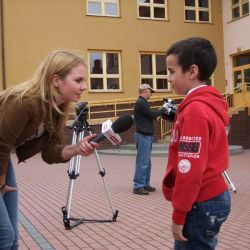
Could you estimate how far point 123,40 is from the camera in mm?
24750

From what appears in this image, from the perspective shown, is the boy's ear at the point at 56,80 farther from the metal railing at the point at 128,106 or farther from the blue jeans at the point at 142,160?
the metal railing at the point at 128,106

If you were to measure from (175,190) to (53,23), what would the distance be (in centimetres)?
2134

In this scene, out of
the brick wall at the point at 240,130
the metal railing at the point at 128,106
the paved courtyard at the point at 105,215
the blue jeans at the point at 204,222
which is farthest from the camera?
the metal railing at the point at 128,106

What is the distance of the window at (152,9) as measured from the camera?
25625 mm

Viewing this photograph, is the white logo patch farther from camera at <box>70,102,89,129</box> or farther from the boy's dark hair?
camera at <box>70,102,89,129</box>

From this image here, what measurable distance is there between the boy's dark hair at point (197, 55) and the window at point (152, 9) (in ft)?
75.2

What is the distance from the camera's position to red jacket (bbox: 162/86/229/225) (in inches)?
109

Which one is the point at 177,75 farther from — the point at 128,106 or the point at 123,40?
the point at 123,40

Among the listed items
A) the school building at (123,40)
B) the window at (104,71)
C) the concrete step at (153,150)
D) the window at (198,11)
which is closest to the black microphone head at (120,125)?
the concrete step at (153,150)

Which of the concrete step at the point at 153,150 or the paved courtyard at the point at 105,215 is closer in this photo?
the paved courtyard at the point at 105,215

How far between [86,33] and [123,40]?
1990 millimetres

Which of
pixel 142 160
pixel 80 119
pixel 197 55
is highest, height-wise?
pixel 197 55

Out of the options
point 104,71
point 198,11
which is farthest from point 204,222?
point 198,11

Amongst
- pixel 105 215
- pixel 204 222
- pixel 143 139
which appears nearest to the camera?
pixel 204 222
